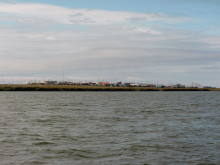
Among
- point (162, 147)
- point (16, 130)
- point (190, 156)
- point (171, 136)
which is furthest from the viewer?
point (16, 130)

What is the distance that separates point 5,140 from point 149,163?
43.2ft

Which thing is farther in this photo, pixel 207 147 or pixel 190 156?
pixel 207 147

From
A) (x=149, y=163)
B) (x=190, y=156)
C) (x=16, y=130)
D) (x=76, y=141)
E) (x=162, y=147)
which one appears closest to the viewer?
(x=149, y=163)

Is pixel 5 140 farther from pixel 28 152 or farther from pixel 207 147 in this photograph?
pixel 207 147

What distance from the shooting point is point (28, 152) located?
69.2ft

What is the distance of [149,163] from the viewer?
18.7m

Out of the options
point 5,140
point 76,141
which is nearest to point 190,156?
point 76,141

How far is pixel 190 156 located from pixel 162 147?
10.1ft

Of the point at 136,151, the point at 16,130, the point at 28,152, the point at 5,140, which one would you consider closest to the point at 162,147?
the point at 136,151

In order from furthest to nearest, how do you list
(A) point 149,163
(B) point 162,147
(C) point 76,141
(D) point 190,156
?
(C) point 76,141
(B) point 162,147
(D) point 190,156
(A) point 149,163

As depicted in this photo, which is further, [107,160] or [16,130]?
[16,130]

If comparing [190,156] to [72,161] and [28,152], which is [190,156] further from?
[28,152]

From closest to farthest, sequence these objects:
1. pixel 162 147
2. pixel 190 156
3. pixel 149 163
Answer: pixel 149 163
pixel 190 156
pixel 162 147

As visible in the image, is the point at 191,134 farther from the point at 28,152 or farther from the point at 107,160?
the point at 28,152
